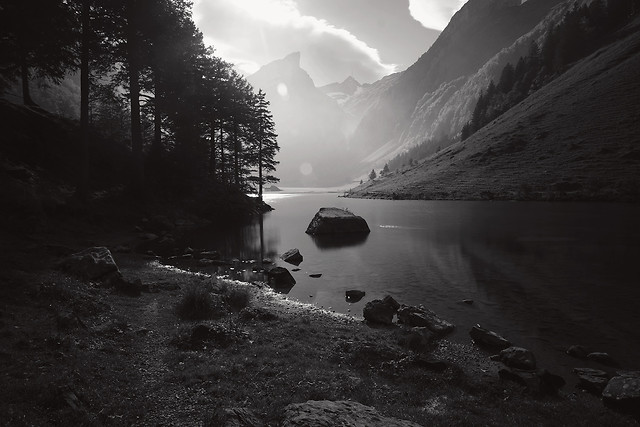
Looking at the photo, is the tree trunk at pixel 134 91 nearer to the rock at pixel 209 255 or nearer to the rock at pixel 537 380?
the rock at pixel 209 255

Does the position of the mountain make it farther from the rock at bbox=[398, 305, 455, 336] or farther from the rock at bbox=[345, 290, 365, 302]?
the rock at bbox=[398, 305, 455, 336]

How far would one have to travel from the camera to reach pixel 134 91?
32.0 meters

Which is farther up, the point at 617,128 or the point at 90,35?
the point at 617,128

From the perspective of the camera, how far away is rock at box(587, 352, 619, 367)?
1083 cm

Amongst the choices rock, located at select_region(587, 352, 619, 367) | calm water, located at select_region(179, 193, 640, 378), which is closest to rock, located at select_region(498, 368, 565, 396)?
calm water, located at select_region(179, 193, 640, 378)

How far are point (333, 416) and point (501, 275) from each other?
1895 cm

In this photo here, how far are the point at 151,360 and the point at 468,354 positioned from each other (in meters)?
9.75

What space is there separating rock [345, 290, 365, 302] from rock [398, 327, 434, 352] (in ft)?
17.2

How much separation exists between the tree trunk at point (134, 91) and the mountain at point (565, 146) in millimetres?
86578

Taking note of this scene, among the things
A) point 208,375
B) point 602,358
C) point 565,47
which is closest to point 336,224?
point 602,358

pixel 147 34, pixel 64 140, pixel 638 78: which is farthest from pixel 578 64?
pixel 64 140

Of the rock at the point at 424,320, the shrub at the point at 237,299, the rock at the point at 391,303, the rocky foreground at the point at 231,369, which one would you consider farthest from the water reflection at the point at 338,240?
the rocky foreground at the point at 231,369

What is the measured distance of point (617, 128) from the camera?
94188 mm

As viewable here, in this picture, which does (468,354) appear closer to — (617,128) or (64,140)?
(64,140)
